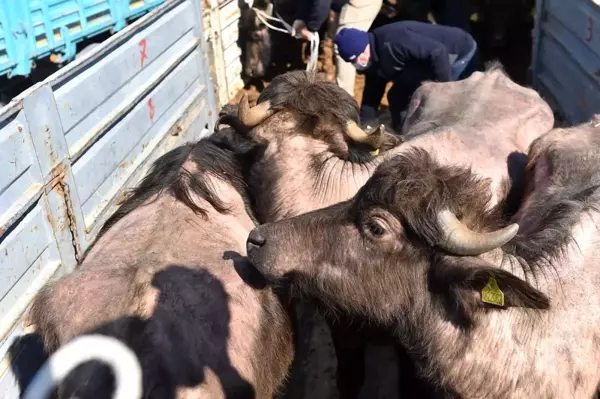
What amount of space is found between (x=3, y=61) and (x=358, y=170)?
12.0 feet

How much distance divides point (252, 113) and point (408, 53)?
298 centimetres

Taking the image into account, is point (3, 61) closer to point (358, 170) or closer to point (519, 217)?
point (358, 170)

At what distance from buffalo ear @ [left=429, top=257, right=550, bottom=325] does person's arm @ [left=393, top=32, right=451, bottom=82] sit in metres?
4.05

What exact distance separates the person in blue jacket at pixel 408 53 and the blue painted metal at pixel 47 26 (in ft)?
8.57

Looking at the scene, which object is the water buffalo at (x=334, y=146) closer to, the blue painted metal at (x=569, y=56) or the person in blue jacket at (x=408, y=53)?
the blue painted metal at (x=569, y=56)

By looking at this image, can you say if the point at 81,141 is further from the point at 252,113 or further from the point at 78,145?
the point at 252,113

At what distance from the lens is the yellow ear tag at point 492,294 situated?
2.99 m

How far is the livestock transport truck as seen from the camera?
3.62m

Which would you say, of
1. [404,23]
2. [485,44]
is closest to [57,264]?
[404,23]

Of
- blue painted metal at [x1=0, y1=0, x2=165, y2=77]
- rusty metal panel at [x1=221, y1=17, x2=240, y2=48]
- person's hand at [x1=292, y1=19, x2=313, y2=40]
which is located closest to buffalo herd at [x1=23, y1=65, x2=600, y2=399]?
blue painted metal at [x1=0, y1=0, x2=165, y2=77]

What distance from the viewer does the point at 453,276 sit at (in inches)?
124

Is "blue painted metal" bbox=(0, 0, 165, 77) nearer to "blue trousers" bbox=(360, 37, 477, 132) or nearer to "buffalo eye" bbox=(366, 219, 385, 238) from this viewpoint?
"blue trousers" bbox=(360, 37, 477, 132)

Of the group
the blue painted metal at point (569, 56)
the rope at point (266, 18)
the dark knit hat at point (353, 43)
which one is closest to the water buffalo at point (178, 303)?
the dark knit hat at point (353, 43)

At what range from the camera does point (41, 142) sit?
391 cm
